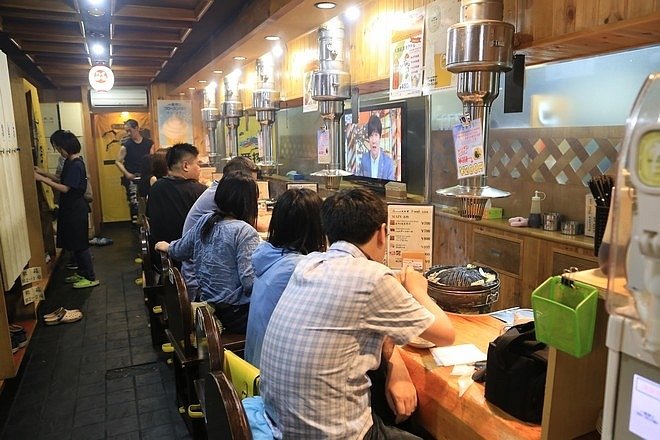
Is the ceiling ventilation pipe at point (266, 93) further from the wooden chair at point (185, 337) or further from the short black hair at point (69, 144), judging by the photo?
the wooden chair at point (185, 337)

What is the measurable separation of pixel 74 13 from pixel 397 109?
2.60 m

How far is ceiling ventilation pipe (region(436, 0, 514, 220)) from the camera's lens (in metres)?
1.86

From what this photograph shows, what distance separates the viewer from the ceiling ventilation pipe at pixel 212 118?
24.2 feet

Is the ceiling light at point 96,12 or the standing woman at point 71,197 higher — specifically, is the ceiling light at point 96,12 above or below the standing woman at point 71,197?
above

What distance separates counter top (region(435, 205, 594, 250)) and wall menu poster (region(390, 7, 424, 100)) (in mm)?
908

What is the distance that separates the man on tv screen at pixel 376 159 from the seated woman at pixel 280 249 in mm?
1977

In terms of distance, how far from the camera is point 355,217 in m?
1.56

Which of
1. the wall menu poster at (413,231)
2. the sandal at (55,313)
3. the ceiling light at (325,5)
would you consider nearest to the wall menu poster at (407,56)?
the ceiling light at (325,5)

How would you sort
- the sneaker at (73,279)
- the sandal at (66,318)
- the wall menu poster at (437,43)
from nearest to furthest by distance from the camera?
the wall menu poster at (437,43)
the sandal at (66,318)
the sneaker at (73,279)

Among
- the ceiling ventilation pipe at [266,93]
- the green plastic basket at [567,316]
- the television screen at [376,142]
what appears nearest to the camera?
the green plastic basket at [567,316]

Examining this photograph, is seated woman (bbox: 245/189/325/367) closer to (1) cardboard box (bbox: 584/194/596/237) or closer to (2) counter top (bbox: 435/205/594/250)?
(2) counter top (bbox: 435/205/594/250)

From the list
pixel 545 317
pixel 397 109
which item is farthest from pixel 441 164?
pixel 545 317

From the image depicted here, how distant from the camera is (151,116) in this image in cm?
955

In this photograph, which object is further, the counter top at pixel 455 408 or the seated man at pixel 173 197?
the seated man at pixel 173 197
